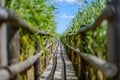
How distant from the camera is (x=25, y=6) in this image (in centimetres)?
369

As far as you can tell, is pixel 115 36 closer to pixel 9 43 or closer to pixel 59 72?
pixel 9 43

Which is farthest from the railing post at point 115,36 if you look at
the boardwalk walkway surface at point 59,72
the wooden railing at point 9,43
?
the boardwalk walkway surface at point 59,72

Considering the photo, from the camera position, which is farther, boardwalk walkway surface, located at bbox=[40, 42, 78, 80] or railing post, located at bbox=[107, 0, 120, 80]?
boardwalk walkway surface, located at bbox=[40, 42, 78, 80]

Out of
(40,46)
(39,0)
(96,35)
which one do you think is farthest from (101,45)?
(40,46)

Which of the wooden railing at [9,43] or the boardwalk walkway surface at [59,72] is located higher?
the wooden railing at [9,43]

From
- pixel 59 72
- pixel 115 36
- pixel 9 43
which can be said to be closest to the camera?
pixel 115 36

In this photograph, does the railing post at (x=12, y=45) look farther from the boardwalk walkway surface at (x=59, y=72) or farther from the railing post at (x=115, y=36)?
the boardwalk walkway surface at (x=59, y=72)

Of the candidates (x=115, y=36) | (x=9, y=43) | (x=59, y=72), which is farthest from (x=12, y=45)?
(x=59, y=72)

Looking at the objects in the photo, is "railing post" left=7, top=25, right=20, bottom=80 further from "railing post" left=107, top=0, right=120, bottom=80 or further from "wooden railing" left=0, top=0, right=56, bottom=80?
"railing post" left=107, top=0, right=120, bottom=80

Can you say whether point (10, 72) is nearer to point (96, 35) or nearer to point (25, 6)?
point (96, 35)

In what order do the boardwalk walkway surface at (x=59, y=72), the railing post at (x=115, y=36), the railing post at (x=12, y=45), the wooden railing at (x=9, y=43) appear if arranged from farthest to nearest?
the boardwalk walkway surface at (x=59, y=72) → the railing post at (x=12, y=45) → the railing post at (x=115, y=36) → the wooden railing at (x=9, y=43)

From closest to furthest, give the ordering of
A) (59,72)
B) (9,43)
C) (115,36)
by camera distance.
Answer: (115,36) → (9,43) → (59,72)

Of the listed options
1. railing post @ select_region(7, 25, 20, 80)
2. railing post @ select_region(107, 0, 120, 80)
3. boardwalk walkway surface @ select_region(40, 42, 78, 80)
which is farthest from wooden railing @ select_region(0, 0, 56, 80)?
boardwalk walkway surface @ select_region(40, 42, 78, 80)

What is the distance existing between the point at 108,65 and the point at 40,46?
306 centimetres
